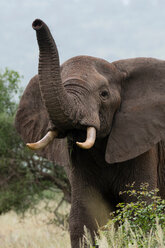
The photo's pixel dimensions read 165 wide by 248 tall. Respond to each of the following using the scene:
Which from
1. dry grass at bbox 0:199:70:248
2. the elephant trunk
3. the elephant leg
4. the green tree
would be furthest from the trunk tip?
the green tree

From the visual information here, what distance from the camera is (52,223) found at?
11.3m

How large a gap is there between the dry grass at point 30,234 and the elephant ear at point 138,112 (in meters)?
1.94

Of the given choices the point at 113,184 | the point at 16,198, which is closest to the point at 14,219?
the point at 16,198

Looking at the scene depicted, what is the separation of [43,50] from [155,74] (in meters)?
1.79

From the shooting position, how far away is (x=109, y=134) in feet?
19.1

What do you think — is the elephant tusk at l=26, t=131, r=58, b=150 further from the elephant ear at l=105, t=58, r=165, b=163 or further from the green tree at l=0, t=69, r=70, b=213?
the green tree at l=0, t=69, r=70, b=213

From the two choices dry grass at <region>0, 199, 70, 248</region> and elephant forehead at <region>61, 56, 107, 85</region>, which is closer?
elephant forehead at <region>61, 56, 107, 85</region>

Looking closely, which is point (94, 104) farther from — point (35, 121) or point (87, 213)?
point (87, 213)

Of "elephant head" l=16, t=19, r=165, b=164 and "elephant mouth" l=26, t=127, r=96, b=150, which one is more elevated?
"elephant head" l=16, t=19, r=165, b=164

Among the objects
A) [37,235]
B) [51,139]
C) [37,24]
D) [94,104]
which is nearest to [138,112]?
[94,104]

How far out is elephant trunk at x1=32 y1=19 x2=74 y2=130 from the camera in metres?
4.79

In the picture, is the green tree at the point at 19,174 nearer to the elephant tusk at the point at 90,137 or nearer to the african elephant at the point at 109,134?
the african elephant at the point at 109,134

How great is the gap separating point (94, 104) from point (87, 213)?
133cm

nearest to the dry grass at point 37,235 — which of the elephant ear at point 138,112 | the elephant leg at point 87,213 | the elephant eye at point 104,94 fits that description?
the elephant leg at point 87,213
